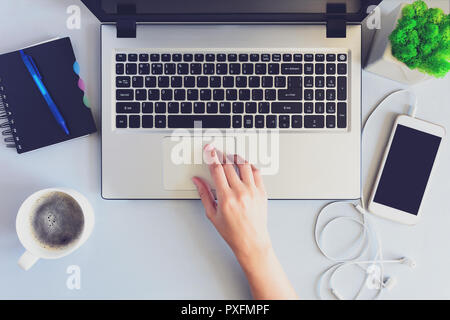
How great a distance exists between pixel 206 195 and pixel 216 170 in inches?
2.1

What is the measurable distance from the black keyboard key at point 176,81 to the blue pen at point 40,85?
23 cm

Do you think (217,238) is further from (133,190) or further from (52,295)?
(52,295)

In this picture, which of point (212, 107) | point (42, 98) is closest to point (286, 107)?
point (212, 107)

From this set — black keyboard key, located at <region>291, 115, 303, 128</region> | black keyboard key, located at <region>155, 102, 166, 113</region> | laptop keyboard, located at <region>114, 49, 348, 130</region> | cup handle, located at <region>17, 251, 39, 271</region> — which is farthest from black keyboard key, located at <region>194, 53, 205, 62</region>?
cup handle, located at <region>17, 251, 39, 271</region>

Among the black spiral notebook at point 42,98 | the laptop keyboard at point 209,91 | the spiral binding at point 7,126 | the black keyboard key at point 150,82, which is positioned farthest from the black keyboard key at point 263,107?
the spiral binding at point 7,126

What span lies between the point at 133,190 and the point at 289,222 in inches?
12.5

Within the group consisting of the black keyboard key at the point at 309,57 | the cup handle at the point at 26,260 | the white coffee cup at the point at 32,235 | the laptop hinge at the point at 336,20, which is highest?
the laptop hinge at the point at 336,20

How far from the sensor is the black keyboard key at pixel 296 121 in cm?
69

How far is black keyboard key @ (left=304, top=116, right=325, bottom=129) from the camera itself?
69cm

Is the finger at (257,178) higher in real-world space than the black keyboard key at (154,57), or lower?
lower

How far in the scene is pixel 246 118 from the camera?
69cm

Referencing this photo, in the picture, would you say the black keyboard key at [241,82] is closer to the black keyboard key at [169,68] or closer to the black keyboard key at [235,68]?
the black keyboard key at [235,68]

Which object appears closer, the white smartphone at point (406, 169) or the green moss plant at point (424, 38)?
the green moss plant at point (424, 38)

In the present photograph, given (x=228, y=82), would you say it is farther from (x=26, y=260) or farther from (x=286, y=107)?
(x=26, y=260)
